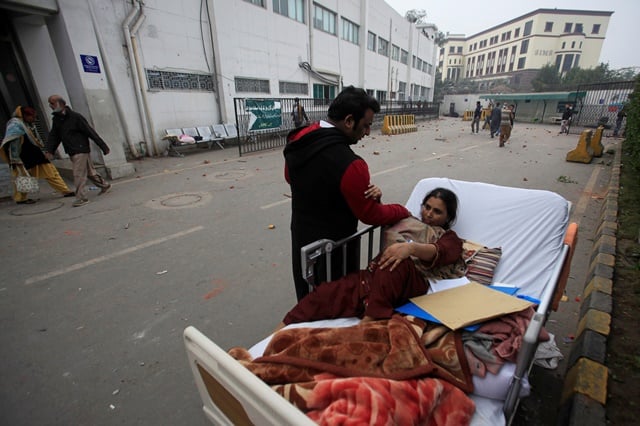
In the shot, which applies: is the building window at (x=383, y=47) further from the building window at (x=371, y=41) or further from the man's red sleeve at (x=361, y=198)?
the man's red sleeve at (x=361, y=198)

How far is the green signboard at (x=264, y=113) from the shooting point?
10.6 m

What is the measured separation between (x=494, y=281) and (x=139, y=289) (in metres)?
3.12

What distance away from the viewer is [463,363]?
4.38 ft

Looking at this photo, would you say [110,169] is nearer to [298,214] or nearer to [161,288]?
[161,288]

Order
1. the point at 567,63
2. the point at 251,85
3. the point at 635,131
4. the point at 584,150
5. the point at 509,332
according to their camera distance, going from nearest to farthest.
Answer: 1. the point at 509,332
2. the point at 635,131
3. the point at 584,150
4. the point at 251,85
5. the point at 567,63

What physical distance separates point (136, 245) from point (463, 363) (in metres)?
3.89

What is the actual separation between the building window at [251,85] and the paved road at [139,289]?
298 inches

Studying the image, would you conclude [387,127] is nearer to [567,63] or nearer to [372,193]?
[372,193]

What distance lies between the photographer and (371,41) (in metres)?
22.6

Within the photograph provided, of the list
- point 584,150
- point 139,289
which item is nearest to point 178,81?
point 139,289

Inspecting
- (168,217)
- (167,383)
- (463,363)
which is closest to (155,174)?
(168,217)

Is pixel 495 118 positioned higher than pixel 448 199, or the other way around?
pixel 448 199

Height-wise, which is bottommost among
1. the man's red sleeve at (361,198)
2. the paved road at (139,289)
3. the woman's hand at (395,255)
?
the paved road at (139,289)

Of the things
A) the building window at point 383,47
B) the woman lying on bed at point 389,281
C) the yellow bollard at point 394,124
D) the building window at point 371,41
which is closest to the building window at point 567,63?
the building window at point 383,47
